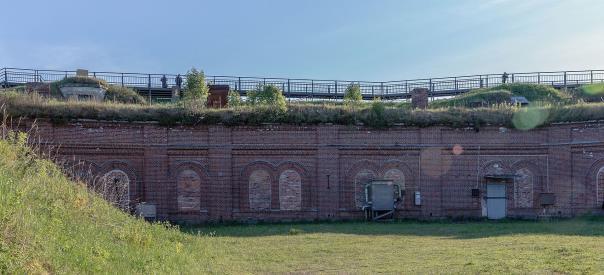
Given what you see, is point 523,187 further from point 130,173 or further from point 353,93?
point 353,93

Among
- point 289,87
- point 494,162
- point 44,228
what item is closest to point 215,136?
point 494,162

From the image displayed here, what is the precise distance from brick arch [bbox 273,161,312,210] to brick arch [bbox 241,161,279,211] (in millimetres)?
199

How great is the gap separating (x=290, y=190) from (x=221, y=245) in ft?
28.0

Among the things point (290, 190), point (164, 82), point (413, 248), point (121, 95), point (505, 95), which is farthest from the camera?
point (164, 82)

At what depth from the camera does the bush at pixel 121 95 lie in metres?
36.1

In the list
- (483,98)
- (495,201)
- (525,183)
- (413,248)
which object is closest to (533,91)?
(483,98)

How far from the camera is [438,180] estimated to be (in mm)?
24375

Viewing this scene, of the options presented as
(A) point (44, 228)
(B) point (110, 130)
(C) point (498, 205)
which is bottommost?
(C) point (498, 205)

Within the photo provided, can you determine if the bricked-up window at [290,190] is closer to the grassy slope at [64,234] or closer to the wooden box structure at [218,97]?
the wooden box structure at [218,97]

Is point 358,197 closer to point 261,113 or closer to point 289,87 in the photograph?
point 261,113

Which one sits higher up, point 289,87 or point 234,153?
point 289,87

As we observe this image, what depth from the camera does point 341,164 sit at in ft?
80.0

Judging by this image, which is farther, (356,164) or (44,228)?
(356,164)

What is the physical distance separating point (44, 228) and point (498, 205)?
19.9 m
